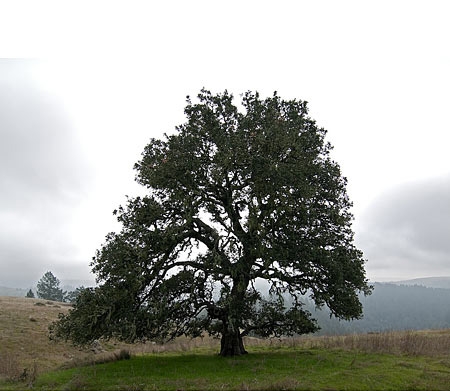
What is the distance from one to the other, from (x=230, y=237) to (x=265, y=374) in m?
7.28

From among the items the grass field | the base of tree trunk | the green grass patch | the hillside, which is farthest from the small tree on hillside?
the base of tree trunk

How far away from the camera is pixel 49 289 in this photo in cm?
11450

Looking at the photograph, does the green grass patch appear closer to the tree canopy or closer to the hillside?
the tree canopy

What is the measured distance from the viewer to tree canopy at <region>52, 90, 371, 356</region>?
18.8 metres

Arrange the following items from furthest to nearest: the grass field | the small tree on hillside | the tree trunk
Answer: the small tree on hillside
the tree trunk
the grass field

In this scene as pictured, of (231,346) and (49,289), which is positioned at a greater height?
(49,289)

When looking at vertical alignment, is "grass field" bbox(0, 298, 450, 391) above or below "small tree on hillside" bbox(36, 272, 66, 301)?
below

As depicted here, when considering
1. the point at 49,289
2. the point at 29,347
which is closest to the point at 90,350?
the point at 29,347

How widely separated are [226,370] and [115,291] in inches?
273

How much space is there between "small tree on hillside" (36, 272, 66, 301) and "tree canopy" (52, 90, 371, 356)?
10698cm

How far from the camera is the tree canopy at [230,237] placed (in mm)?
18808

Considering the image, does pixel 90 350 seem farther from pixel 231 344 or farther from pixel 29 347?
pixel 231 344

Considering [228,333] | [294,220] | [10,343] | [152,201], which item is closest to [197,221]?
[152,201]

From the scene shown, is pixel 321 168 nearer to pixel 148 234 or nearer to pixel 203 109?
pixel 203 109
